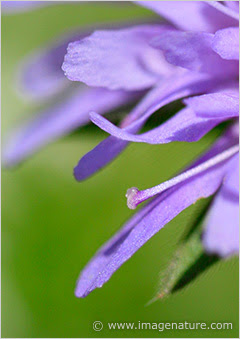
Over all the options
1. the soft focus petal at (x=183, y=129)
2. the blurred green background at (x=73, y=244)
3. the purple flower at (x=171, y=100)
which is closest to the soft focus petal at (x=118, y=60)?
the purple flower at (x=171, y=100)

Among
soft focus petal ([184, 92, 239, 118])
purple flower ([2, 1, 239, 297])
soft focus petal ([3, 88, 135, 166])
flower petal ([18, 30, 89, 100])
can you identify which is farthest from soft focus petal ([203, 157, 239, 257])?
flower petal ([18, 30, 89, 100])

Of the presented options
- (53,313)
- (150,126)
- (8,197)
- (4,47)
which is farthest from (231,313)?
(4,47)

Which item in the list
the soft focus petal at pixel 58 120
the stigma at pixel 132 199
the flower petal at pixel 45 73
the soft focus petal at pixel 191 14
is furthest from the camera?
the flower petal at pixel 45 73

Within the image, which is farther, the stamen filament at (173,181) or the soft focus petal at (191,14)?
the soft focus petal at (191,14)

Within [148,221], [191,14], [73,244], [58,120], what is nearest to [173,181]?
[148,221]

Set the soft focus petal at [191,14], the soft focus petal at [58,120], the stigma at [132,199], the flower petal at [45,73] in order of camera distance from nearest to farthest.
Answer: the stigma at [132,199], the soft focus petal at [191,14], the soft focus petal at [58,120], the flower petal at [45,73]

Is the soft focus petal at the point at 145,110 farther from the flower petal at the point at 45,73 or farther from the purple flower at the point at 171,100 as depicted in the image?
the flower petal at the point at 45,73

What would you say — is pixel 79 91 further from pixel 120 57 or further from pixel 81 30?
pixel 120 57

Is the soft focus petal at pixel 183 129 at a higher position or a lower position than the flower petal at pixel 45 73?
higher
